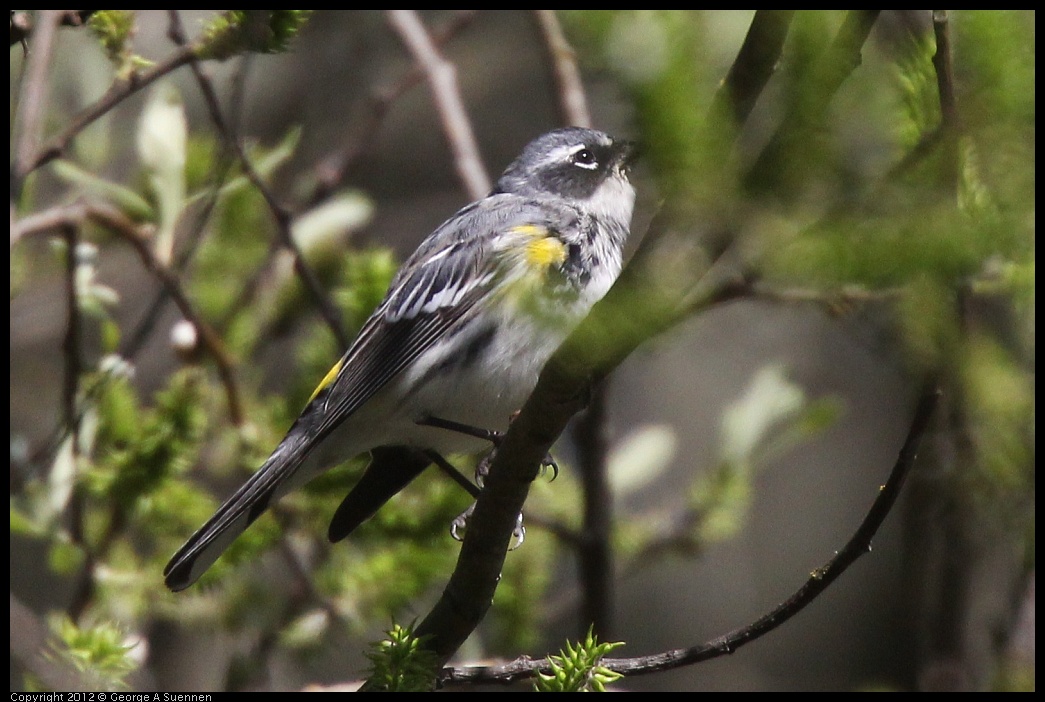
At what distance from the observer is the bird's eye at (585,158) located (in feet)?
10.8

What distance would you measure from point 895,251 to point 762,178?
100mm

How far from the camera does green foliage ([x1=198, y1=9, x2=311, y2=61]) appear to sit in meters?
1.89

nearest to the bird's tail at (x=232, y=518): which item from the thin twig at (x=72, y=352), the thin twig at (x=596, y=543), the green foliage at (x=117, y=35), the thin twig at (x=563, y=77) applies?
the thin twig at (x=72, y=352)

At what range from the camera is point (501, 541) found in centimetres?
183

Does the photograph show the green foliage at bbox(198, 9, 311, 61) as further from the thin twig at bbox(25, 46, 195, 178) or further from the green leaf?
the green leaf

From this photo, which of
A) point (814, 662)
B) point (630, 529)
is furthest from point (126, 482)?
point (814, 662)

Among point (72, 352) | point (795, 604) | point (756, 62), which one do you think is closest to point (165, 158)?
point (72, 352)

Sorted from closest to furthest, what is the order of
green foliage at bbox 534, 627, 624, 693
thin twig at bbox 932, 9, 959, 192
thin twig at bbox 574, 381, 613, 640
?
1. thin twig at bbox 932, 9, 959, 192
2. green foliage at bbox 534, 627, 624, 693
3. thin twig at bbox 574, 381, 613, 640

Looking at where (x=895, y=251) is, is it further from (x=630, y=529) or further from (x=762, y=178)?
(x=630, y=529)

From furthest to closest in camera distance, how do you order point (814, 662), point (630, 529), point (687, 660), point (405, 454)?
point (814, 662)
point (630, 529)
point (405, 454)
point (687, 660)

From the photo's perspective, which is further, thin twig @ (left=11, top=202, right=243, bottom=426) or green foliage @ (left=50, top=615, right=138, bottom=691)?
thin twig @ (left=11, top=202, right=243, bottom=426)

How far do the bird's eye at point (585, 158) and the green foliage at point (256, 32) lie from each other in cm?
146

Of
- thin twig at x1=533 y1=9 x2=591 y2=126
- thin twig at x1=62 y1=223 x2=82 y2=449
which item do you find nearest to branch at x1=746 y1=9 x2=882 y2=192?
thin twig at x1=62 y1=223 x2=82 y2=449

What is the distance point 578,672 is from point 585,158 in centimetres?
205
